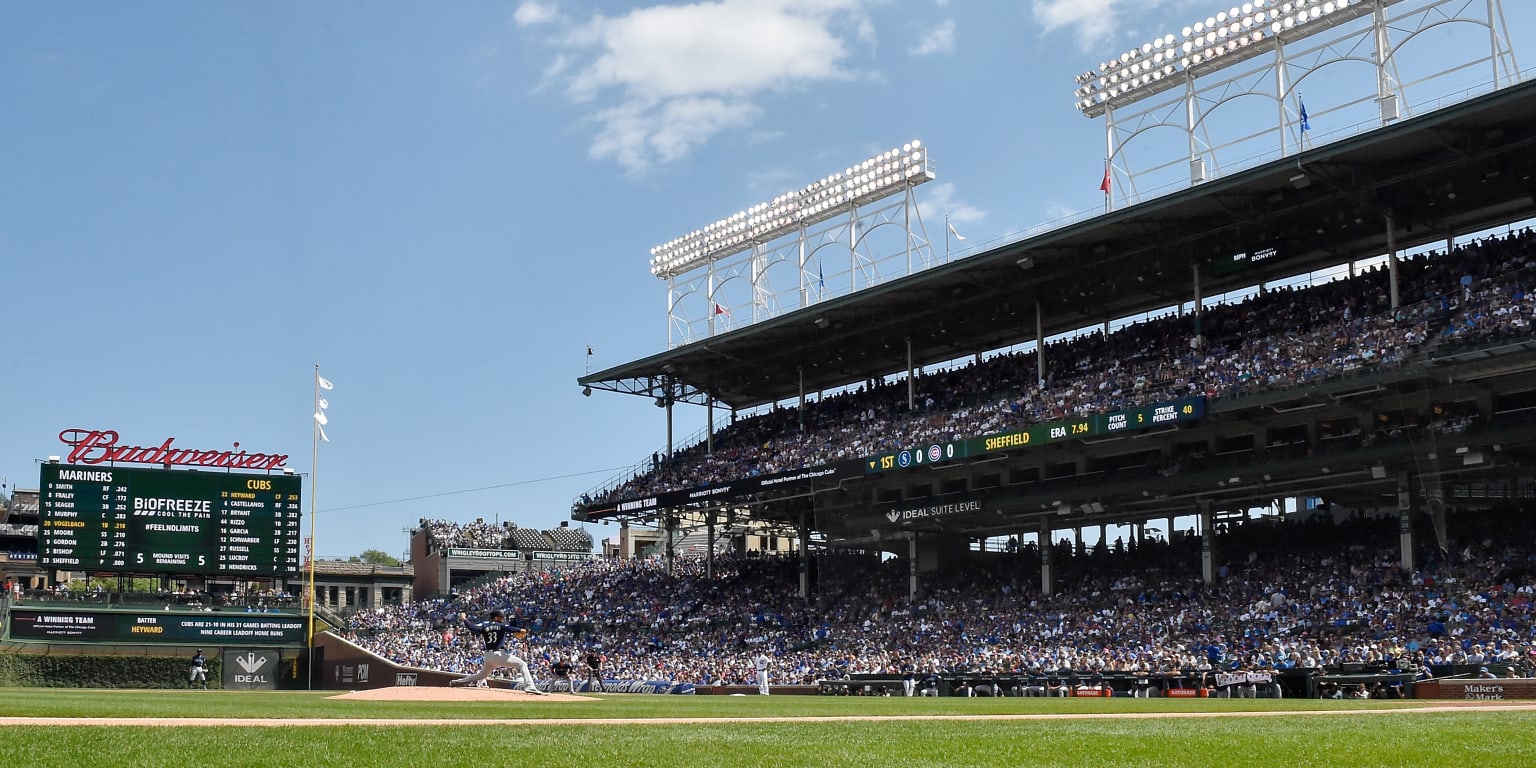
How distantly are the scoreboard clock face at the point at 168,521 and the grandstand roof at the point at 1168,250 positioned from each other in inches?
575

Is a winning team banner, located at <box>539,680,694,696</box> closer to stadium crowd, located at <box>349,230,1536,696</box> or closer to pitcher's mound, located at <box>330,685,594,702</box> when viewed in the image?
stadium crowd, located at <box>349,230,1536,696</box>

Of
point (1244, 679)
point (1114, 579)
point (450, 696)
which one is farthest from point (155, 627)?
point (1244, 679)

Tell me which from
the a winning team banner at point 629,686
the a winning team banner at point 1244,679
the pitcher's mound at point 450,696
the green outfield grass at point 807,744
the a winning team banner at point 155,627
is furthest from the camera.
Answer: the a winning team banner at point 155,627

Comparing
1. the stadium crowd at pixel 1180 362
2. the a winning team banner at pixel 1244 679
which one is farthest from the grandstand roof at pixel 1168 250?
the a winning team banner at pixel 1244 679

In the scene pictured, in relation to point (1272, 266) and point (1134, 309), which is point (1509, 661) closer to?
point (1272, 266)

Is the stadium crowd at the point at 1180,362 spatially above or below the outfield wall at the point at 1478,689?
above

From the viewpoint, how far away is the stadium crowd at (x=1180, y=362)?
1316 inches

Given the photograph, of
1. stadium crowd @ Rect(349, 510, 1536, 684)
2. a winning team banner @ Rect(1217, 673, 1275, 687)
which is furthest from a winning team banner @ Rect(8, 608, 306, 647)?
a winning team banner @ Rect(1217, 673, 1275, 687)

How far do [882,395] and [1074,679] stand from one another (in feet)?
67.0

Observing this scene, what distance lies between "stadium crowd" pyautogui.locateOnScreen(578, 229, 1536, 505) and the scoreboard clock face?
13.5 meters

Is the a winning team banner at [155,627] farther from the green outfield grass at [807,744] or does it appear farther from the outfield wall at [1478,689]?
the green outfield grass at [807,744]

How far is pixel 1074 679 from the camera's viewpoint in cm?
3384

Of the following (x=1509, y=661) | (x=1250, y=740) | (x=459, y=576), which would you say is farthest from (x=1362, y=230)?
(x=459, y=576)

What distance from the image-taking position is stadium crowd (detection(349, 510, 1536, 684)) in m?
31.8
